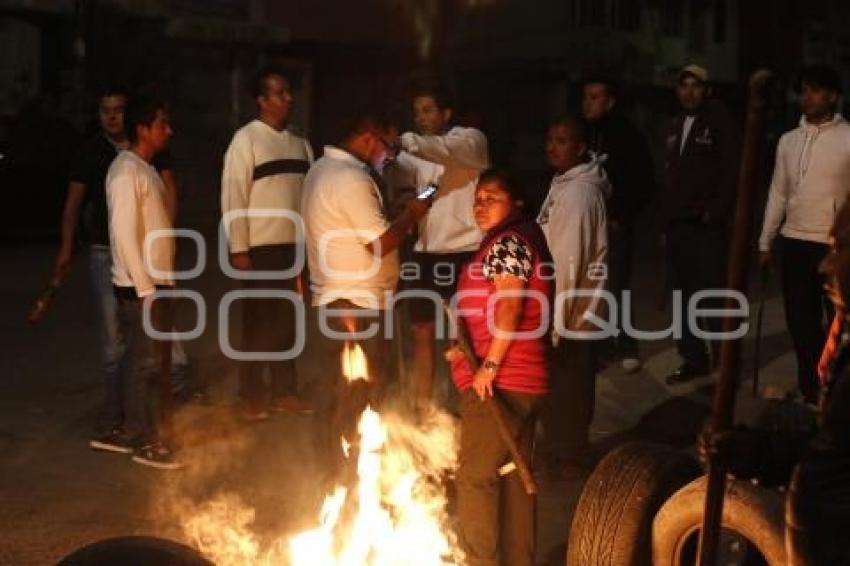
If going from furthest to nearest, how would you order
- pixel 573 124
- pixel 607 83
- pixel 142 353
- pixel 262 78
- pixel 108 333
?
pixel 607 83, pixel 262 78, pixel 108 333, pixel 142 353, pixel 573 124

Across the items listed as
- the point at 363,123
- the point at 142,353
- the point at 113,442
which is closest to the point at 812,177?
the point at 363,123

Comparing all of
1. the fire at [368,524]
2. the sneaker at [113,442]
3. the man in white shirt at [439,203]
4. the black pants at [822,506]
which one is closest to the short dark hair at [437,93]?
the man in white shirt at [439,203]

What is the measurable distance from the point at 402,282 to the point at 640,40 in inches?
1222

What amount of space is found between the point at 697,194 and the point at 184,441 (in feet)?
12.9

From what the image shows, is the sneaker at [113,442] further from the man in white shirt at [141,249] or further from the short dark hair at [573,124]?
the short dark hair at [573,124]

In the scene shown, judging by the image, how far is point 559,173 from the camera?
273 inches

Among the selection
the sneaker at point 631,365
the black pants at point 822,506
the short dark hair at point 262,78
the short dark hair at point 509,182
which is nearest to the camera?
the black pants at point 822,506

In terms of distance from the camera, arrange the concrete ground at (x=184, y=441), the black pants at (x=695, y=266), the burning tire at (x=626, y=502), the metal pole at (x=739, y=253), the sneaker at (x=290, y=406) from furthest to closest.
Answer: the black pants at (x=695, y=266) → the sneaker at (x=290, y=406) → the concrete ground at (x=184, y=441) → the burning tire at (x=626, y=502) → the metal pole at (x=739, y=253)

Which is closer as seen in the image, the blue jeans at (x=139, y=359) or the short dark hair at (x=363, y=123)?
the short dark hair at (x=363, y=123)

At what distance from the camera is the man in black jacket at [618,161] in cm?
884

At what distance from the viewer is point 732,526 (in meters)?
4.68

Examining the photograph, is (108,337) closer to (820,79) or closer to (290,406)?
(290,406)

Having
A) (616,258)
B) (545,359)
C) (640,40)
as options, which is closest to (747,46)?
(640,40)

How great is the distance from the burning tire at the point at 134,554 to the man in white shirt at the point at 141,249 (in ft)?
10.4
